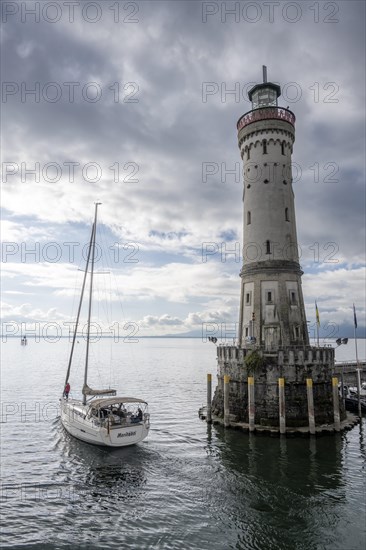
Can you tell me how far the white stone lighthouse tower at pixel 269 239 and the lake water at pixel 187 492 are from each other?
35.8ft

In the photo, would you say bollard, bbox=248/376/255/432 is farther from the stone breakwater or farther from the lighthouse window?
the lighthouse window

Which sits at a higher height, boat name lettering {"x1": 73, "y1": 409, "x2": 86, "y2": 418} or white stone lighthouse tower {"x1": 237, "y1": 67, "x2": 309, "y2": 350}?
white stone lighthouse tower {"x1": 237, "y1": 67, "x2": 309, "y2": 350}

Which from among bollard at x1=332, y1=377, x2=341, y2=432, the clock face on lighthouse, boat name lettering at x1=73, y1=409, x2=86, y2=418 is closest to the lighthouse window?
bollard at x1=332, y1=377, x2=341, y2=432

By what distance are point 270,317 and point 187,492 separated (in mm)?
20868

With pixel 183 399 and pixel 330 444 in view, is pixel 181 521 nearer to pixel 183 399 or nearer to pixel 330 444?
pixel 330 444

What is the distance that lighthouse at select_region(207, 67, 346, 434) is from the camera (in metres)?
34.4

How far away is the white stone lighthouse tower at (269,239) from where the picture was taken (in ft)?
128

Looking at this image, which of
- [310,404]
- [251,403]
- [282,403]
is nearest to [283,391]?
[282,403]

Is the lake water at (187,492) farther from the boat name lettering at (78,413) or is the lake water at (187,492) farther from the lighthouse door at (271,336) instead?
the lighthouse door at (271,336)

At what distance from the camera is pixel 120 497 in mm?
21438

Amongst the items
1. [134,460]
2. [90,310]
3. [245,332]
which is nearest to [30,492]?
[134,460]

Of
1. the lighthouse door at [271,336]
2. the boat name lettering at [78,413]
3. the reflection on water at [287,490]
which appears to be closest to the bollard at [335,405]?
the reflection on water at [287,490]

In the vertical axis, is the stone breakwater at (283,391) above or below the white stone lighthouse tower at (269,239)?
below

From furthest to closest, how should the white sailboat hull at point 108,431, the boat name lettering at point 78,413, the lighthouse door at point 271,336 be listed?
the lighthouse door at point 271,336 → the boat name lettering at point 78,413 → the white sailboat hull at point 108,431
